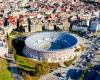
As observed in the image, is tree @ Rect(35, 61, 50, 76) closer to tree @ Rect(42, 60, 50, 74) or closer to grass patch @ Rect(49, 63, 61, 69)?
tree @ Rect(42, 60, 50, 74)

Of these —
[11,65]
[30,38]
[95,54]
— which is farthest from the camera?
[30,38]

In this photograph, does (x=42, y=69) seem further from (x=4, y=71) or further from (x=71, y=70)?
(x=4, y=71)

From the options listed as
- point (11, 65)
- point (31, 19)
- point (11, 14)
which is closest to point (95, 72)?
point (11, 65)

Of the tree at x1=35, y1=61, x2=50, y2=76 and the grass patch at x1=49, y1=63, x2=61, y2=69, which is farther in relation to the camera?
the grass patch at x1=49, y1=63, x2=61, y2=69

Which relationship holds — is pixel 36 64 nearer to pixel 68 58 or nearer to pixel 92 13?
pixel 68 58

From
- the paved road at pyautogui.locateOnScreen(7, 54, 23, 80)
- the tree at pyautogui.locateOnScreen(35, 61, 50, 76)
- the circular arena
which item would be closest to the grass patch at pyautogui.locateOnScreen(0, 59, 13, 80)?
the paved road at pyautogui.locateOnScreen(7, 54, 23, 80)

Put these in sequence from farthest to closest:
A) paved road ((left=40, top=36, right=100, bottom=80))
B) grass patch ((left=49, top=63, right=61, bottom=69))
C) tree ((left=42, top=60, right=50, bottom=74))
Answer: grass patch ((left=49, top=63, right=61, bottom=69))
tree ((left=42, top=60, right=50, bottom=74))
paved road ((left=40, top=36, right=100, bottom=80))

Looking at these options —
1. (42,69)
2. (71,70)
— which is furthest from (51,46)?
(42,69)
